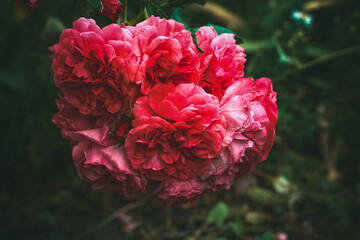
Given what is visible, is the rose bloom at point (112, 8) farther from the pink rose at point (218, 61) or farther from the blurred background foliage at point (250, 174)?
the blurred background foliage at point (250, 174)

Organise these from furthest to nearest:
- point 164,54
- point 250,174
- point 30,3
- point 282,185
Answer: point 250,174
point 282,185
point 30,3
point 164,54

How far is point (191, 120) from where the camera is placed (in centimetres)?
52

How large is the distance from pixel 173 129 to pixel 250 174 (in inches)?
57.1

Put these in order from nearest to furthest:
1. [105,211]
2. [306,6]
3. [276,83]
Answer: [276,83]
[105,211]
[306,6]

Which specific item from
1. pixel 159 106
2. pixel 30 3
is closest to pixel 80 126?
pixel 159 106

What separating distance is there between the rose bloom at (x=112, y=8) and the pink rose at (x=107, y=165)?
0.85 ft

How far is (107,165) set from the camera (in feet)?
1.77

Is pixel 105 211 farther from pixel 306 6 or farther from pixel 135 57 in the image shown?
pixel 306 6

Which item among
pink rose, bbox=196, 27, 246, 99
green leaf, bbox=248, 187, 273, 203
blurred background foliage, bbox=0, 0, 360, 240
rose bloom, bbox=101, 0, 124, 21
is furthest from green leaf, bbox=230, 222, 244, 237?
rose bloom, bbox=101, 0, 124, 21

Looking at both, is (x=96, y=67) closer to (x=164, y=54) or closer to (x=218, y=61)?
(x=164, y=54)

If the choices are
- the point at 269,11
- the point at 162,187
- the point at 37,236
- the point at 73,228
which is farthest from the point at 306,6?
the point at 37,236

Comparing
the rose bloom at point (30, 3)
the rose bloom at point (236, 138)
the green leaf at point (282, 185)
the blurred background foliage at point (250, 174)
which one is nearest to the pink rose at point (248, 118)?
the rose bloom at point (236, 138)

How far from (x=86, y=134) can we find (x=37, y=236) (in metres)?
1.31

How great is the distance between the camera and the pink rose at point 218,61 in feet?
1.82
